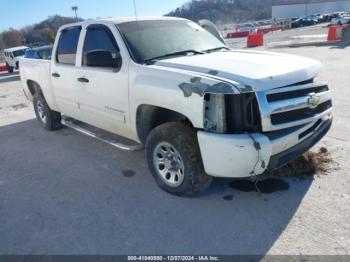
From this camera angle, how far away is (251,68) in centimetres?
338

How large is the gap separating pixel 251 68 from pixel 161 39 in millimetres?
1491

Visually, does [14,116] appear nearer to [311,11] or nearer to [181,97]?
[181,97]

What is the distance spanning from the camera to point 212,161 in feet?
10.6

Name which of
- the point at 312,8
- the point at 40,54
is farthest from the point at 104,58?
the point at 312,8

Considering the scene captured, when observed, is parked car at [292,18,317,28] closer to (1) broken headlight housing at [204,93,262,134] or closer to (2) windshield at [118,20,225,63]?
(2) windshield at [118,20,225,63]

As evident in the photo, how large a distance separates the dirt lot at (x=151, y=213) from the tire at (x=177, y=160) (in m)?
0.16

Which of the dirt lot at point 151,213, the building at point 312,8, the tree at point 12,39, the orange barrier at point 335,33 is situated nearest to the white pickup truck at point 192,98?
the dirt lot at point 151,213

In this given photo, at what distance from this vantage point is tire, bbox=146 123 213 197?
3506 millimetres

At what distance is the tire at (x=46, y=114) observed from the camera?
6.57 meters

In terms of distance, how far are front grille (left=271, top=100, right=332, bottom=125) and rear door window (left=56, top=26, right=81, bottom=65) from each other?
323 centimetres

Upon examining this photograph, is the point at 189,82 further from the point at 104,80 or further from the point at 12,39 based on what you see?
the point at 12,39

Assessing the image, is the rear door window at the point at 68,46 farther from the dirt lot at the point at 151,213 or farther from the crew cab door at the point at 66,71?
the dirt lot at the point at 151,213

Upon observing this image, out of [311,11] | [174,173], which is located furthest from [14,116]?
[311,11]

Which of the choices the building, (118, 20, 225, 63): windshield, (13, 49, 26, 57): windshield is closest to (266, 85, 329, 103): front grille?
(118, 20, 225, 63): windshield
